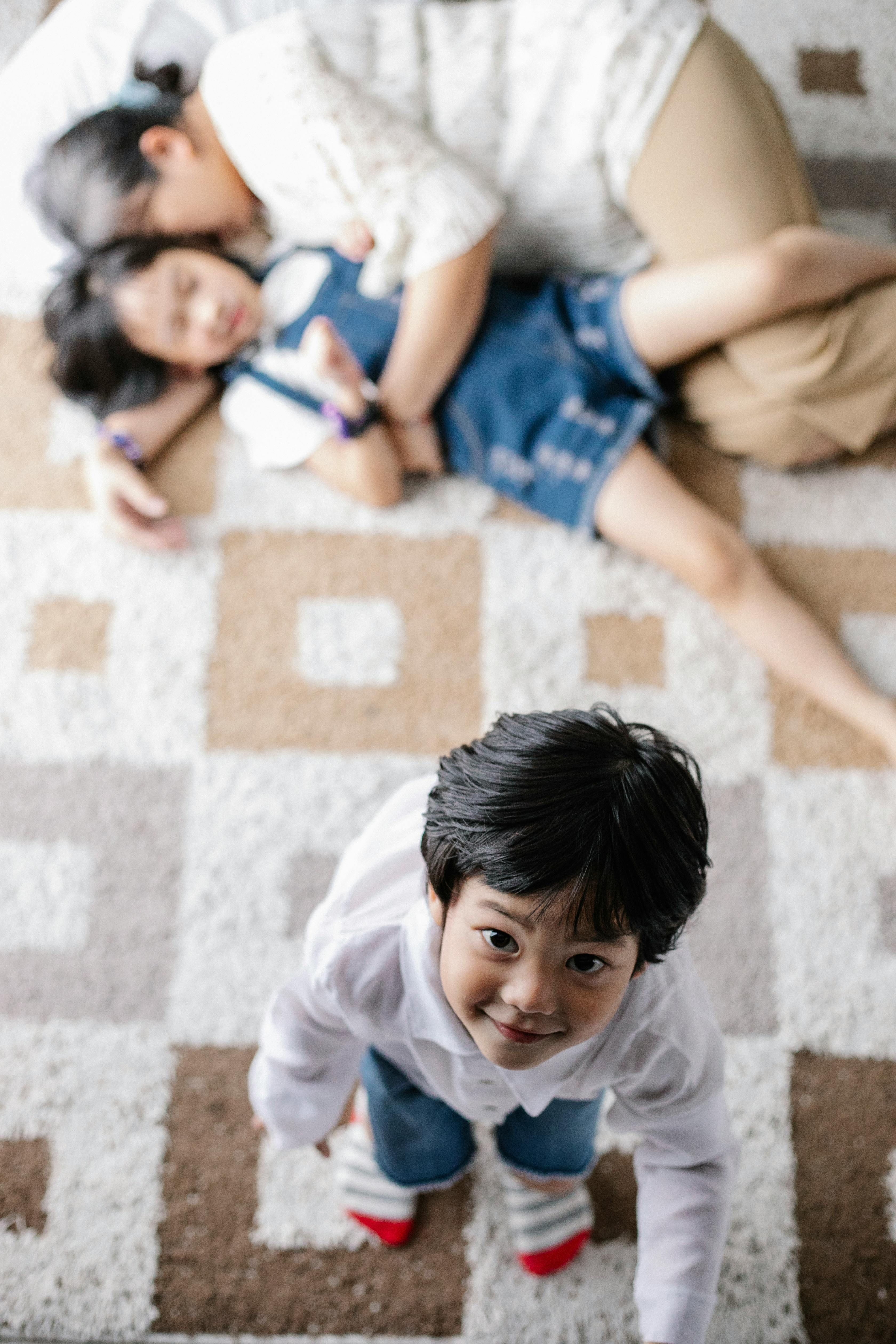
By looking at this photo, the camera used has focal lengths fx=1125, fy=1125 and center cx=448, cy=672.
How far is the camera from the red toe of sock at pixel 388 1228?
0.84m

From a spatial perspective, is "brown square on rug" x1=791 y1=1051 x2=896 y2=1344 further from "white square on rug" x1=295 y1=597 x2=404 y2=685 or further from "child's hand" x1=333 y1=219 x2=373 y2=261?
"child's hand" x1=333 y1=219 x2=373 y2=261

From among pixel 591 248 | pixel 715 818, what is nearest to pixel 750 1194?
pixel 715 818

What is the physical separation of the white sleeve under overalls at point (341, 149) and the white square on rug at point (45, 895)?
603 millimetres

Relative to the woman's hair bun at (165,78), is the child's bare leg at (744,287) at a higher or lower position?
lower

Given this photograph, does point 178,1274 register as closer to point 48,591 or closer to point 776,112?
point 48,591

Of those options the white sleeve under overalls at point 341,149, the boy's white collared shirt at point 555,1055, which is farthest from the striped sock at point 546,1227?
the white sleeve under overalls at point 341,149

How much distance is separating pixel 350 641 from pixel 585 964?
0.58 meters

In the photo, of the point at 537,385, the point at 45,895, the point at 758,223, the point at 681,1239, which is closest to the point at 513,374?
the point at 537,385

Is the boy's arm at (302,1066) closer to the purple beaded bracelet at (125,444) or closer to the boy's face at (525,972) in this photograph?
the boy's face at (525,972)

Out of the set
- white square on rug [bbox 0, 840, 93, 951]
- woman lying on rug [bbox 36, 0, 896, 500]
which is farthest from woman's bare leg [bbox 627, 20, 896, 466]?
white square on rug [bbox 0, 840, 93, 951]

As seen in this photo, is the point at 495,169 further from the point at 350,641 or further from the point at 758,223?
the point at 350,641

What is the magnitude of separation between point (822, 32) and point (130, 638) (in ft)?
3.35

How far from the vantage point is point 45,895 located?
963mm

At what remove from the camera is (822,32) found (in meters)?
1.27
